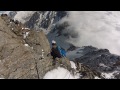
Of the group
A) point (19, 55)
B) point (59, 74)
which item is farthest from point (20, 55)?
point (59, 74)

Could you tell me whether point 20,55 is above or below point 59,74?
above

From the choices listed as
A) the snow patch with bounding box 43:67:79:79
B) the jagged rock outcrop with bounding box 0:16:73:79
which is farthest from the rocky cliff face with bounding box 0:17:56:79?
the snow patch with bounding box 43:67:79:79

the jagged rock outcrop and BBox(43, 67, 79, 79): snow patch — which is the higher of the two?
the jagged rock outcrop

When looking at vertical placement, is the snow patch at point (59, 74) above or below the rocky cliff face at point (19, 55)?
below

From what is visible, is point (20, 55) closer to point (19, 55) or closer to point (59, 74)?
point (19, 55)

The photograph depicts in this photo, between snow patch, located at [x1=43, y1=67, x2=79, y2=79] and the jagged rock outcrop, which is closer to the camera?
the jagged rock outcrop

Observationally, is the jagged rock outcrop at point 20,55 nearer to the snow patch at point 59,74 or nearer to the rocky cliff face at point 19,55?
the rocky cliff face at point 19,55

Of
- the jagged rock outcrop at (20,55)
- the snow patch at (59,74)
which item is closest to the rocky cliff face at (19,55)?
the jagged rock outcrop at (20,55)

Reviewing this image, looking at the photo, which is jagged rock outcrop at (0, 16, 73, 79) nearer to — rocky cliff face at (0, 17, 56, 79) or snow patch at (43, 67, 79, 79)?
rocky cliff face at (0, 17, 56, 79)
